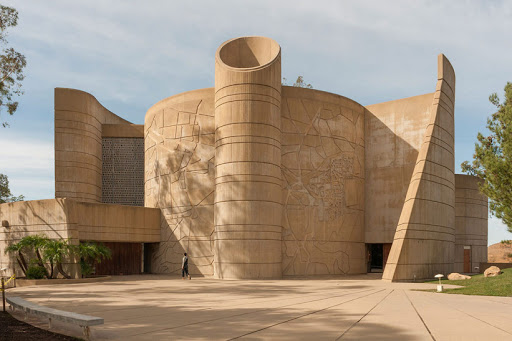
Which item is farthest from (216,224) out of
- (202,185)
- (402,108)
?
(402,108)

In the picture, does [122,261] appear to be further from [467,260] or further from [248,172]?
[467,260]

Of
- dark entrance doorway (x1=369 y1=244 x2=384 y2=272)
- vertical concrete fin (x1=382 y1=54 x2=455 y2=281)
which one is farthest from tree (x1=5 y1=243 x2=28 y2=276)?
dark entrance doorway (x1=369 y1=244 x2=384 y2=272)

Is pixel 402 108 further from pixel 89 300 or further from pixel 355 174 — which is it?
pixel 89 300

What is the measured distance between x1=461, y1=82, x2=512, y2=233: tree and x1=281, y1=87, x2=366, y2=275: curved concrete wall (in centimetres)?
691

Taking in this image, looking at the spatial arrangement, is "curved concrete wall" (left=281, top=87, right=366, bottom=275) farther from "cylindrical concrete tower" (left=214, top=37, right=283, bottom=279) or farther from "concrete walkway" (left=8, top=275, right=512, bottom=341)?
"concrete walkway" (left=8, top=275, right=512, bottom=341)

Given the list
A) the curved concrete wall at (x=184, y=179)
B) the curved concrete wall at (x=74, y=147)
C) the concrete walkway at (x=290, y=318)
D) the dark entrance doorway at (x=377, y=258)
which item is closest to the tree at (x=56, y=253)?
the curved concrete wall at (x=184, y=179)

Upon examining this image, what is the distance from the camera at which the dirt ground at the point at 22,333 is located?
781 cm

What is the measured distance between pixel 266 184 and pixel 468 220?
16830 mm

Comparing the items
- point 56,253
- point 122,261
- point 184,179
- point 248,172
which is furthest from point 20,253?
point 248,172

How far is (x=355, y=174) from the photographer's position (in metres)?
27.4

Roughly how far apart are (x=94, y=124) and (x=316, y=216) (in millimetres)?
16078

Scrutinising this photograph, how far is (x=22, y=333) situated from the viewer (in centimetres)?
825

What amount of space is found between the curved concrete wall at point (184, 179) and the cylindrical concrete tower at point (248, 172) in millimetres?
1872

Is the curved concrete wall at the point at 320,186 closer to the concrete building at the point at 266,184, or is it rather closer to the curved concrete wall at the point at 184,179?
the concrete building at the point at 266,184
